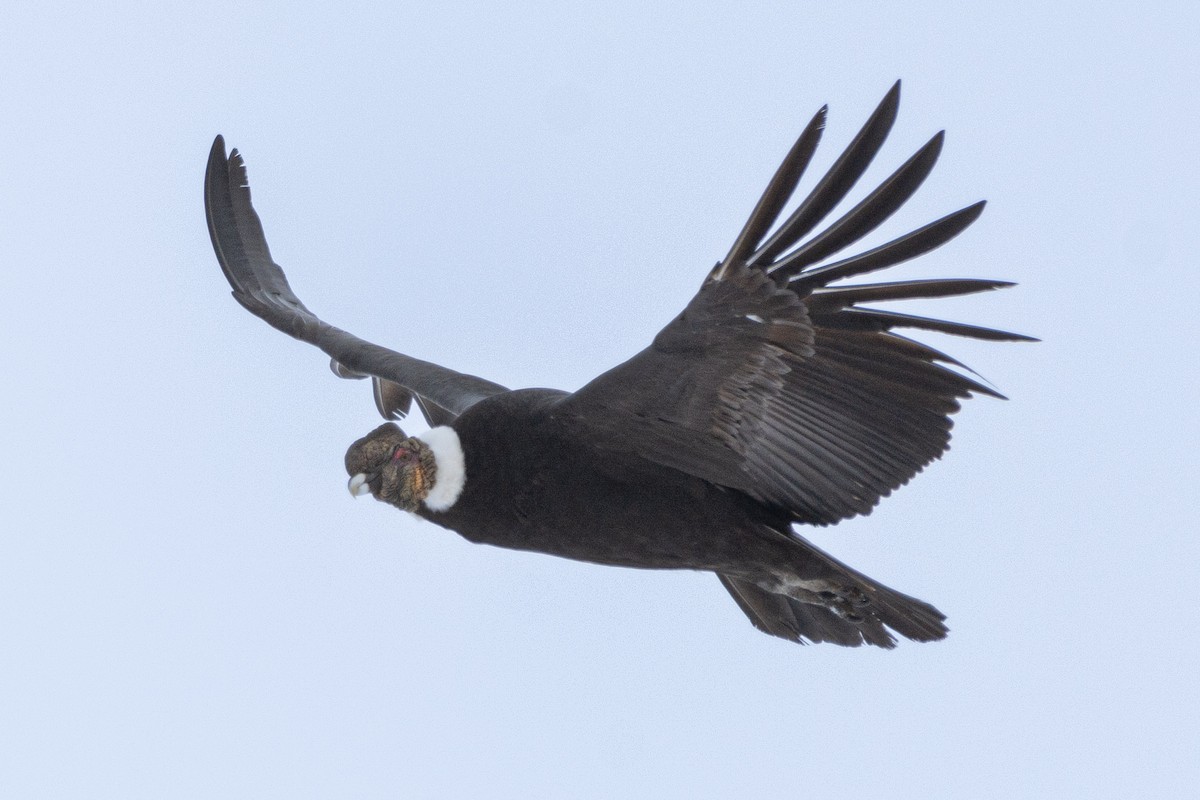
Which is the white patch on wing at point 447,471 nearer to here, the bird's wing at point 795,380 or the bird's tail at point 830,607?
the bird's wing at point 795,380

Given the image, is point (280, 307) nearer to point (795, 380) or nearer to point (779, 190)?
point (795, 380)

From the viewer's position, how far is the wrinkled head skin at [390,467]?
618cm

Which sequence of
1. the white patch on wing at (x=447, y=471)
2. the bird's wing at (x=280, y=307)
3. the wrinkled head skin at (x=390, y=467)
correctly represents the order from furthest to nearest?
the bird's wing at (x=280, y=307) → the wrinkled head skin at (x=390, y=467) → the white patch on wing at (x=447, y=471)

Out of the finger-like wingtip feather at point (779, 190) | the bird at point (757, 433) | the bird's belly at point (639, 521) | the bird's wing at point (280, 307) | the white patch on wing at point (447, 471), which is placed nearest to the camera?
the finger-like wingtip feather at point (779, 190)

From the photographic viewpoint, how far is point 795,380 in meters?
5.46

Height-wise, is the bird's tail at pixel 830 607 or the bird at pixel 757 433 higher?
the bird at pixel 757 433

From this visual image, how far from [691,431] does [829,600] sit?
100cm

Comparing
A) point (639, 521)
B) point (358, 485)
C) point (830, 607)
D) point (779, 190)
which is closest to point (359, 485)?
point (358, 485)

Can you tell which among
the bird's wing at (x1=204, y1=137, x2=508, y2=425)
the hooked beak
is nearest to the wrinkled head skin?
the hooked beak

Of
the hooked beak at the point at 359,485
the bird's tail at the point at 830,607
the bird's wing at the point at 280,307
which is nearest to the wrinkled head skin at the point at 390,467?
the hooked beak at the point at 359,485

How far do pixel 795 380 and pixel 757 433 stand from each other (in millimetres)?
244

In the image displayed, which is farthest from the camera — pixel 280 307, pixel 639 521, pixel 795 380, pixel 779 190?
pixel 280 307

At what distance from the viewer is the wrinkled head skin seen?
20.3 feet

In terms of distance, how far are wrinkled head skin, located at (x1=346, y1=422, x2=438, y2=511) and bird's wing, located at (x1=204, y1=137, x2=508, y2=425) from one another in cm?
54
